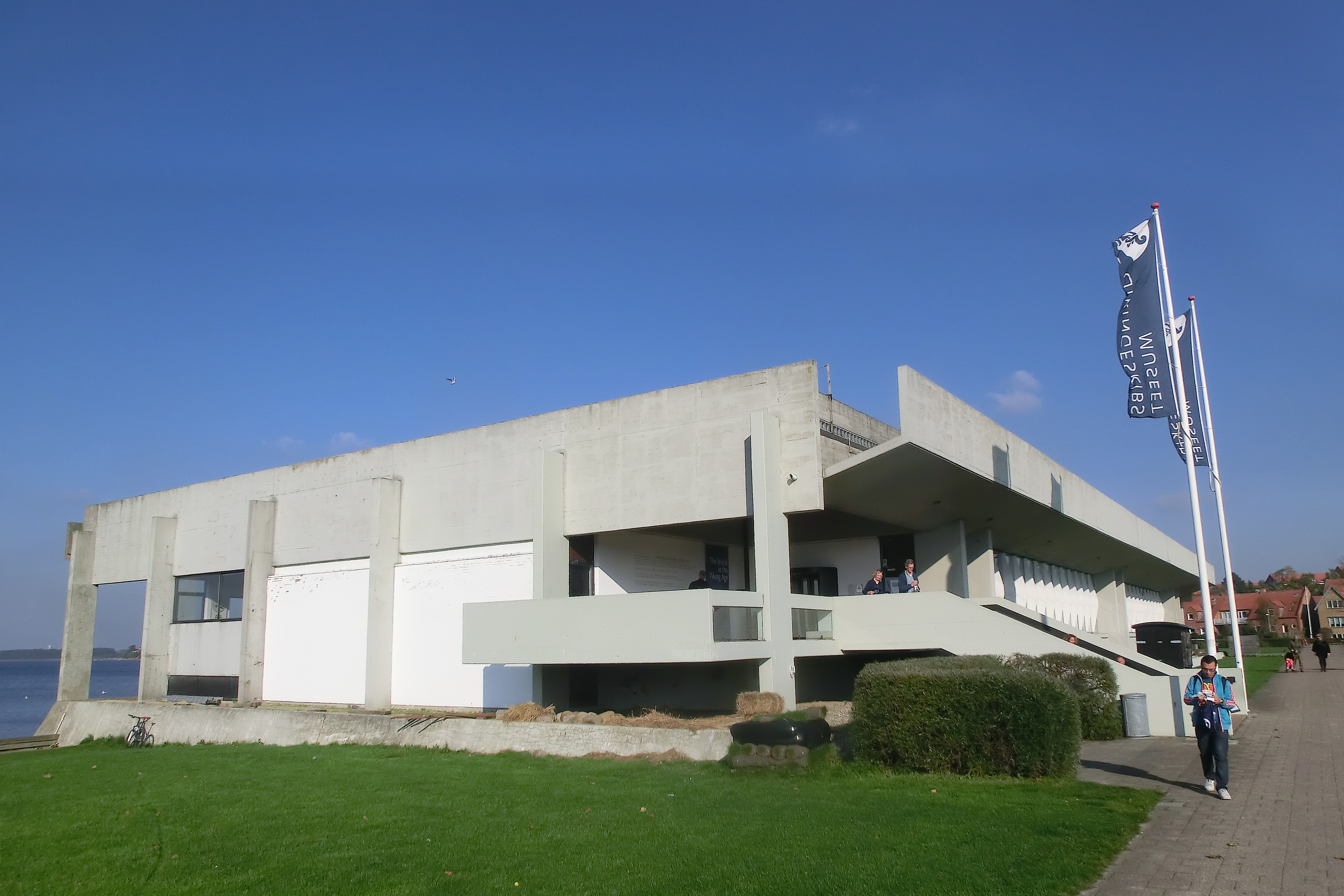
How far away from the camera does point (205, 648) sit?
101 ft

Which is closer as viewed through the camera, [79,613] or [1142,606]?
[79,613]

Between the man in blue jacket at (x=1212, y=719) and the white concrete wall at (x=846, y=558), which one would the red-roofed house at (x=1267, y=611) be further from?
the man in blue jacket at (x=1212, y=719)

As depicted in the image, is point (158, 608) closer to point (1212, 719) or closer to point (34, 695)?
point (1212, 719)

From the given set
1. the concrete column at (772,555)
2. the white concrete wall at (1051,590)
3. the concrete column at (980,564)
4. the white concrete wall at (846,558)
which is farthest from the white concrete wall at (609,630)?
the white concrete wall at (1051,590)

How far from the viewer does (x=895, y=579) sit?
24047mm

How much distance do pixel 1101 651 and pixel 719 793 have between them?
13.6 meters

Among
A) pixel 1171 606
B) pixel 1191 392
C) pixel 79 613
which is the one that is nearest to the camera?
pixel 1191 392

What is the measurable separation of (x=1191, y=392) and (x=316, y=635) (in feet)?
79.2

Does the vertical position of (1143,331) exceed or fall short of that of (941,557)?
it exceeds it

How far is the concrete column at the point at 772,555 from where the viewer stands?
64.2 ft

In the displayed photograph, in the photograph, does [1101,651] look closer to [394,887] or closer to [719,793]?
[719,793]

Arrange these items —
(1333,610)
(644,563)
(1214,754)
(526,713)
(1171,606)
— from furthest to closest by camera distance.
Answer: (1333,610)
(1171,606)
(644,563)
(526,713)
(1214,754)

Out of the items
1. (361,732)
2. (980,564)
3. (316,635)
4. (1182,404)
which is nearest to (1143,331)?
(1182,404)

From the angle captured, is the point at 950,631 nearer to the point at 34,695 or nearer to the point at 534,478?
the point at 534,478
